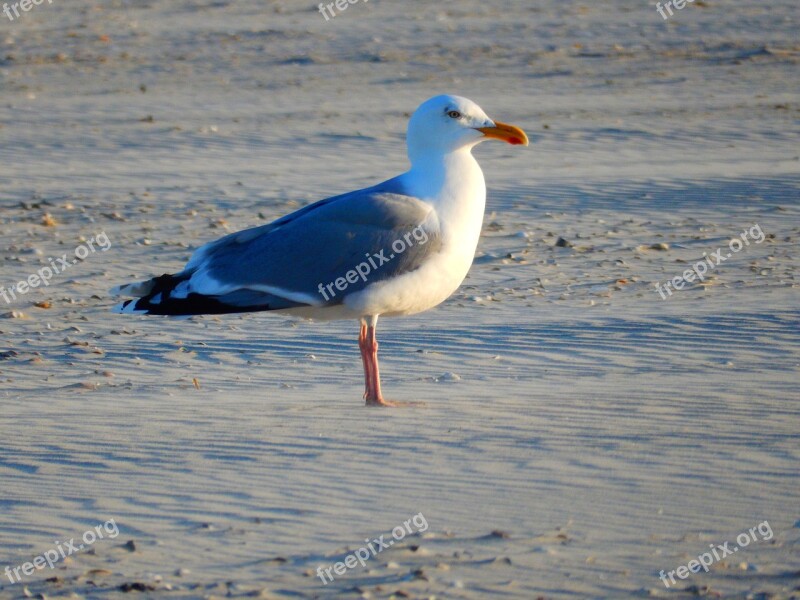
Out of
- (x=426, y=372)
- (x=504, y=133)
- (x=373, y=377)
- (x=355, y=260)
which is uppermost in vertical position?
(x=504, y=133)

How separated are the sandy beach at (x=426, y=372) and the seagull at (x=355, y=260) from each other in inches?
24.3

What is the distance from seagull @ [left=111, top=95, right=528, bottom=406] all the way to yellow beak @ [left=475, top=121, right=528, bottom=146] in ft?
0.88

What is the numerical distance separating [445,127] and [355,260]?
1072 millimetres

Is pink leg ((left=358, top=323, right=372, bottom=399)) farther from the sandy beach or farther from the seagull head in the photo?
the seagull head

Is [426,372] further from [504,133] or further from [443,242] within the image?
[504,133]

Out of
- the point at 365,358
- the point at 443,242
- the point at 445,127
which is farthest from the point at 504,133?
the point at 365,358

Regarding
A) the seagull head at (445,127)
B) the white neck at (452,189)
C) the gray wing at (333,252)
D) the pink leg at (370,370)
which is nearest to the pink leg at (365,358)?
the pink leg at (370,370)

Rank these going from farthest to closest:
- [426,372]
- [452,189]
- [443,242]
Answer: [426,372], [452,189], [443,242]

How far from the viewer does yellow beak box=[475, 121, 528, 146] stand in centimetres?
843

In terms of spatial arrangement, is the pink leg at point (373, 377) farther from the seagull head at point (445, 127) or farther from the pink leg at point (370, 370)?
the seagull head at point (445, 127)

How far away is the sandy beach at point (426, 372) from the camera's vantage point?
5.65 metres

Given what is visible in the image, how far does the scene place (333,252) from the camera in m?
7.93

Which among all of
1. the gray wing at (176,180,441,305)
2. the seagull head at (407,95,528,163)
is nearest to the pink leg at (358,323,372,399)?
the gray wing at (176,180,441,305)

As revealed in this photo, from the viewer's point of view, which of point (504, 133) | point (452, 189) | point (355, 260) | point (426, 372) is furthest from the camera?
point (426, 372)
